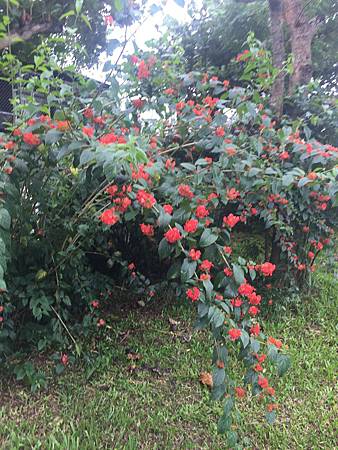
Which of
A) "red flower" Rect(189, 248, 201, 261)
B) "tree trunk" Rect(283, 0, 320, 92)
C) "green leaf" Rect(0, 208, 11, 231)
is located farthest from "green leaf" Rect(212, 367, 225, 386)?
"tree trunk" Rect(283, 0, 320, 92)

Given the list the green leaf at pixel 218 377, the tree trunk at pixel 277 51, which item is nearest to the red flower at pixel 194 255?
the green leaf at pixel 218 377

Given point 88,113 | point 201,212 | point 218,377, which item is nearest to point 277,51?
point 88,113

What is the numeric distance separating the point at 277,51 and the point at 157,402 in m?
2.35

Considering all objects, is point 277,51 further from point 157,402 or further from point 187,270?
point 157,402

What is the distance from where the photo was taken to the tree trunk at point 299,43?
121 inches

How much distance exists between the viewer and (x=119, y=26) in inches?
63.7

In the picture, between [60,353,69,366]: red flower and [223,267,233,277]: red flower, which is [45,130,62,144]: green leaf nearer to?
[223,267,233,277]: red flower

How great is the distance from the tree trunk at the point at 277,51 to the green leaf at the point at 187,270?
1.85m

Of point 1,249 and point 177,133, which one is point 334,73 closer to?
point 177,133

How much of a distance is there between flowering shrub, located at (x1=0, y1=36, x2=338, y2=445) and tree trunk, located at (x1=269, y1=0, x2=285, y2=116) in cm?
11

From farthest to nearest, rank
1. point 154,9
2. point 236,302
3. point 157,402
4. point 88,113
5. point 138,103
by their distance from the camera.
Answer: point 157,402
point 138,103
point 88,113
point 154,9
point 236,302

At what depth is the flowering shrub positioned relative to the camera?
52.4 inches

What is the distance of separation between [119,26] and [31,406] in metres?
1.70

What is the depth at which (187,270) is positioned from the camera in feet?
4.22
